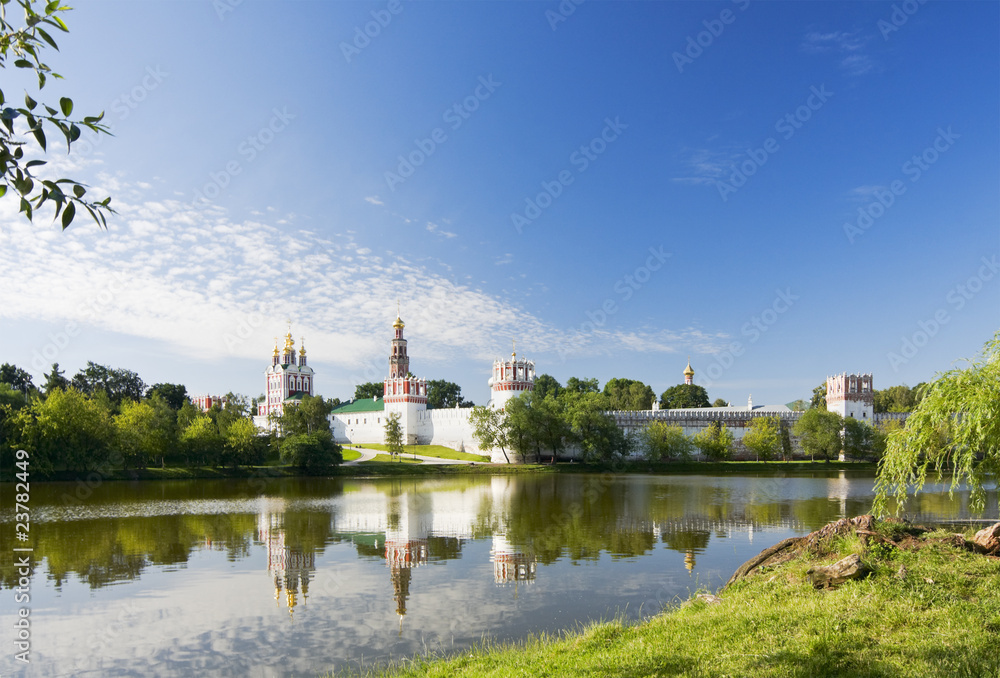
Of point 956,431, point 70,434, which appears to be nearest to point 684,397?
point 70,434

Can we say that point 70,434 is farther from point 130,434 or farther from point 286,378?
point 286,378

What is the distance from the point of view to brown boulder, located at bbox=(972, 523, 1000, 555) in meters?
8.80

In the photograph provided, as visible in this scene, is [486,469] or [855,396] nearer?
[486,469]

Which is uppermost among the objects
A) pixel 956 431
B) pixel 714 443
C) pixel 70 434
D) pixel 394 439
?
pixel 956 431

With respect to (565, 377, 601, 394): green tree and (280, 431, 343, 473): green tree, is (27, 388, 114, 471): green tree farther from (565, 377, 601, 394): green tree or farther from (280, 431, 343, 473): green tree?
(565, 377, 601, 394): green tree

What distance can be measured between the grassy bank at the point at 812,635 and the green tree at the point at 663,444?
47022 mm

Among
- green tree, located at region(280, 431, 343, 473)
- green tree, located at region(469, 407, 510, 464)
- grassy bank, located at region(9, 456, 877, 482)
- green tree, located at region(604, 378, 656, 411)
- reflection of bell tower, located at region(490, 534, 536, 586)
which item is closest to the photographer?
reflection of bell tower, located at region(490, 534, 536, 586)

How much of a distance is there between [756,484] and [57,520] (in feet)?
110

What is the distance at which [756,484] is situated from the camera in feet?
124

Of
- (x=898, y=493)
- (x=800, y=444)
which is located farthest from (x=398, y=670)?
(x=800, y=444)

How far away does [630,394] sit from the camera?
8575 centimetres

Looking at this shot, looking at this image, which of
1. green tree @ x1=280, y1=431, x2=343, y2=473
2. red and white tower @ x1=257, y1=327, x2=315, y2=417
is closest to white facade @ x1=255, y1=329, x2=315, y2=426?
red and white tower @ x1=257, y1=327, x2=315, y2=417

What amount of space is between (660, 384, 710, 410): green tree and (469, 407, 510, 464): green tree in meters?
35.2

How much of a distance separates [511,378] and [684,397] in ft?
108
